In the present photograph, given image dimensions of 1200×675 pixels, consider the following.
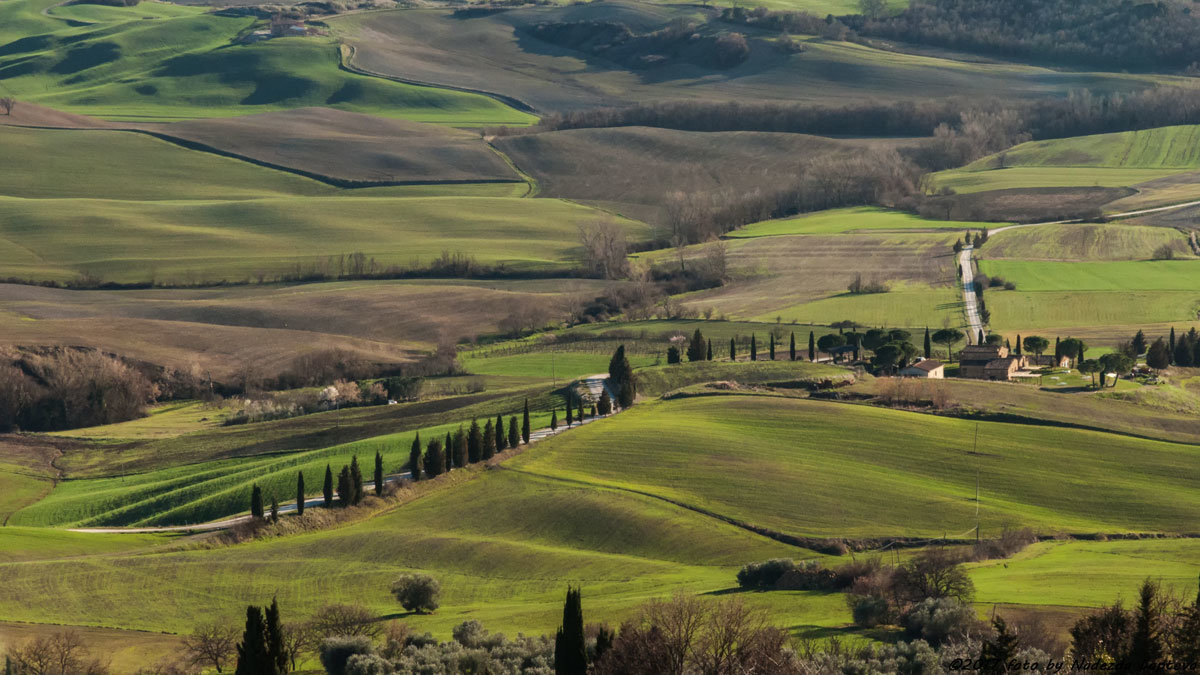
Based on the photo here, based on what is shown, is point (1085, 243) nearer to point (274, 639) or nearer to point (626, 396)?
point (626, 396)

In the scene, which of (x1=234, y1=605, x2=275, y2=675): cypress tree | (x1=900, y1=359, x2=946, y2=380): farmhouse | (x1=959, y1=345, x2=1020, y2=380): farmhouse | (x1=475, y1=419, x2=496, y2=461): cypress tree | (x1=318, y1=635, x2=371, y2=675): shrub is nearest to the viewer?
(x1=234, y1=605, x2=275, y2=675): cypress tree

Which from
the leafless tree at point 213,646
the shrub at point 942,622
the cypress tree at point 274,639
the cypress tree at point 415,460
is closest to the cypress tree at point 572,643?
the cypress tree at point 274,639

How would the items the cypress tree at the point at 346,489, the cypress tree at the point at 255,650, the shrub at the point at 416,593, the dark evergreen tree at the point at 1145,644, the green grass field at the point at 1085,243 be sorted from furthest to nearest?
the green grass field at the point at 1085,243, the cypress tree at the point at 346,489, the shrub at the point at 416,593, the cypress tree at the point at 255,650, the dark evergreen tree at the point at 1145,644

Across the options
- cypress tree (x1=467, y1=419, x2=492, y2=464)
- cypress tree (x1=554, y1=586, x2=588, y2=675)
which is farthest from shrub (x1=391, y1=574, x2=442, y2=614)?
cypress tree (x1=467, y1=419, x2=492, y2=464)

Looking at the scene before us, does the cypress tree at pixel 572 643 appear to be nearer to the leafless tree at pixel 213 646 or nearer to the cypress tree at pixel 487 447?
the leafless tree at pixel 213 646

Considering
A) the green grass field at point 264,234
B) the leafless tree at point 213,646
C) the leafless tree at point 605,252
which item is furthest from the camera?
the leafless tree at point 605,252

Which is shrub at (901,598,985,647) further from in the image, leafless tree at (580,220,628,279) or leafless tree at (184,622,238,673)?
leafless tree at (580,220,628,279)

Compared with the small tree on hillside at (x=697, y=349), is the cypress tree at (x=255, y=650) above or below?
above
